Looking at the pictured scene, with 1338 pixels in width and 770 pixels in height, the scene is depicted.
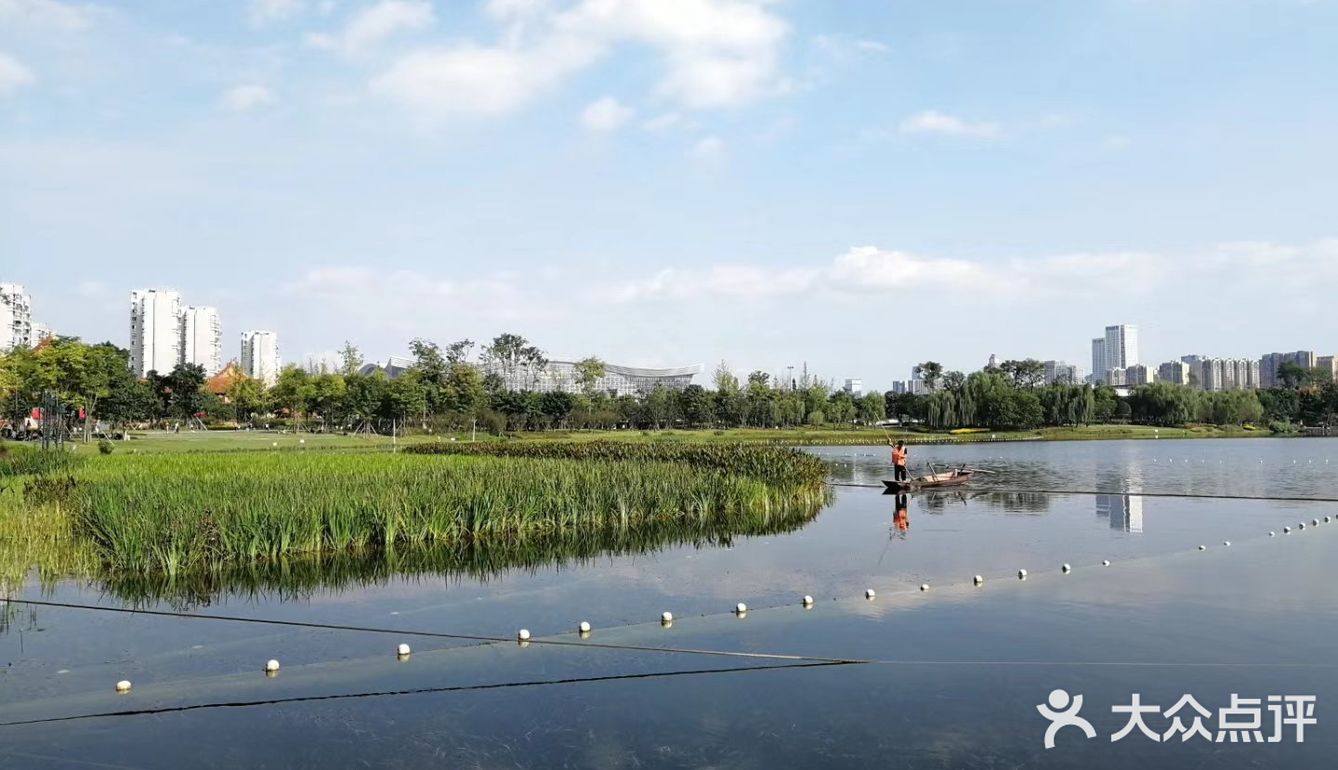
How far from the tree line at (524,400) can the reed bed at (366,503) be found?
32451mm

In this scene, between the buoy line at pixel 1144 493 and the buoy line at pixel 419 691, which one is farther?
the buoy line at pixel 1144 493

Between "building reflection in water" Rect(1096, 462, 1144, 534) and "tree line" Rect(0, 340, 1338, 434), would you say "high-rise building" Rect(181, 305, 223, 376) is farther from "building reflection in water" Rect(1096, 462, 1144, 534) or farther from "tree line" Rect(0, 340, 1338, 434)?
"building reflection in water" Rect(1096, 462, 1144, 534)

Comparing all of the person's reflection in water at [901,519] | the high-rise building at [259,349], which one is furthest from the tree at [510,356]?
the high-rise building at [259,349]

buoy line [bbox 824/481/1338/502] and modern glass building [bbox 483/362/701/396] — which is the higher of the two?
modern glass building [bbox 483/362/701/396]

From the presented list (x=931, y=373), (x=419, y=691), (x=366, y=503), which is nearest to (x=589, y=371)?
(x=931, y=373)

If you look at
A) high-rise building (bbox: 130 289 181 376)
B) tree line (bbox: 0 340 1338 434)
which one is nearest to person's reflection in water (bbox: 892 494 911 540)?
tree line (bbox: 0 340 1338 434)

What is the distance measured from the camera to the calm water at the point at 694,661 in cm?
691

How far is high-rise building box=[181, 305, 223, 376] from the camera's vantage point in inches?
6555

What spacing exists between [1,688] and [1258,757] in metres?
10.3

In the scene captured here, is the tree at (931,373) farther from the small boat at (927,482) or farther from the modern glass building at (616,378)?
the small boat at (927,482)

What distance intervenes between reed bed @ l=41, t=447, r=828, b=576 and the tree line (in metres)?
32.5

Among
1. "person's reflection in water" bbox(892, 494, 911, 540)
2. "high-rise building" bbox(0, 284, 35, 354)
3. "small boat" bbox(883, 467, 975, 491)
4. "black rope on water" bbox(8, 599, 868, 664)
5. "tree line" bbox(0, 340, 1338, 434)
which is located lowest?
"black rope on water" bbox(8, 599, 868, 664)

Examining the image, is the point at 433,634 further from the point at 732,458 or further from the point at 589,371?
the point at 589,371

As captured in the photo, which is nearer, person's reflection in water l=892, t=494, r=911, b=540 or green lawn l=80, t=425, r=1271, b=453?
person's reflection in water l=892, t=494, r=911, b=540
